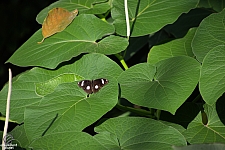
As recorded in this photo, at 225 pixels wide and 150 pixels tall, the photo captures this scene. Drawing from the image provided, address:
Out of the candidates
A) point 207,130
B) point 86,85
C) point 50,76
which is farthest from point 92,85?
point 207,130

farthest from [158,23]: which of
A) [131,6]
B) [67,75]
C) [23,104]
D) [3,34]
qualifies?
[3,34]

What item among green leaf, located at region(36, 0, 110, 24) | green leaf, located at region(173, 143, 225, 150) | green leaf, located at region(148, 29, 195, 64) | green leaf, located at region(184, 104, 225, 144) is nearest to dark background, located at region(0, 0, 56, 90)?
green leaf, located at region(36, 0, 110, 24)

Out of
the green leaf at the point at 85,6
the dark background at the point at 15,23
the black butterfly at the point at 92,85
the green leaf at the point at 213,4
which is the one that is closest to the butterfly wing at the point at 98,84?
the black butterfly at the point at 92,85

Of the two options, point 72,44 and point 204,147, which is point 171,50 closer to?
point 72,44

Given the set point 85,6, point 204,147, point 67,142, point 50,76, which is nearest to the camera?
point 204,147

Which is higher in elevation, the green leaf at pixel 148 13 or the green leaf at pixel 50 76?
the green leaf at pixel 148 13

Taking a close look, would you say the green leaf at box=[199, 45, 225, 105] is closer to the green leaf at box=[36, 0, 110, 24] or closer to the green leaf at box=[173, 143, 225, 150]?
the green leaf at box=[173, 143, 225, 150]

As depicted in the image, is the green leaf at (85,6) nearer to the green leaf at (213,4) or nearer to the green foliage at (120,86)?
the green foliage at (120,86)
